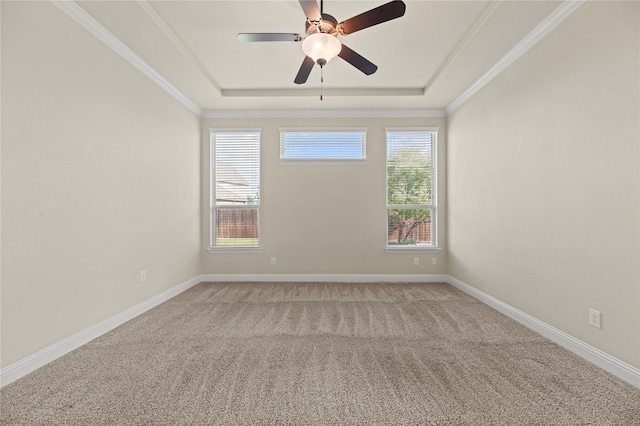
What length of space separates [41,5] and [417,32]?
10.2 ft

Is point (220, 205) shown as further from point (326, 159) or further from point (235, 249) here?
point (326, 159)

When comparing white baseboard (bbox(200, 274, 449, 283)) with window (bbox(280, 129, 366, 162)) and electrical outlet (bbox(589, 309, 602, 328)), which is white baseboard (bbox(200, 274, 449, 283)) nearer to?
window (bbox(280, 129, 366, 162))

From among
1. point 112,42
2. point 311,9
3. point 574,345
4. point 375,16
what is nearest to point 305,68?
point 311,9

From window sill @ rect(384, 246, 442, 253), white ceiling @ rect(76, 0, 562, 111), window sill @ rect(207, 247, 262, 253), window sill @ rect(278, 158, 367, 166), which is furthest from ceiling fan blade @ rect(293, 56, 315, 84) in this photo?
window sill @ rect(384, 246, 442, 253)

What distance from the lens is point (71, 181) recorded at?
7.35 ft

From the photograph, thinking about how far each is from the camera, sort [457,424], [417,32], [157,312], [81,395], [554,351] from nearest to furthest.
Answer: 1. [457,424]
2. [81,395]
3. [554,351]
4. [417,32]
5. [157,312]

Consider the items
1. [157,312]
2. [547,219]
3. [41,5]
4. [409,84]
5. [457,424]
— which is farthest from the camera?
[409,84]

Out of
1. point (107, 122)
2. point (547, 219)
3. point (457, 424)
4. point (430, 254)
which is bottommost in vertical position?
point (457, 424)

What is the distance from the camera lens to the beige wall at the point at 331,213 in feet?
14.7

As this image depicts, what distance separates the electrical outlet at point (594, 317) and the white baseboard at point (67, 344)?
13.4 ft

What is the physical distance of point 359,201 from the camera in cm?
448

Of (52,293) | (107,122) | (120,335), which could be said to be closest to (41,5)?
(107,122)

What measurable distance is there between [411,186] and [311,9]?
3.24 m

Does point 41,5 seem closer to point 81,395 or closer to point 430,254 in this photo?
point 81,395
